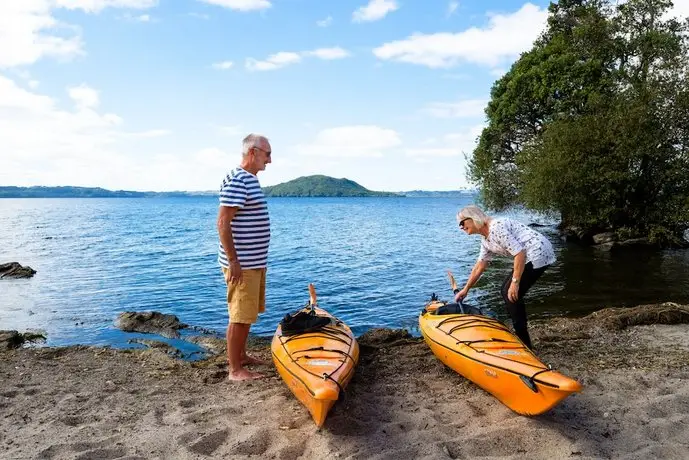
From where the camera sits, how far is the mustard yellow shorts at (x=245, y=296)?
18.4 feet

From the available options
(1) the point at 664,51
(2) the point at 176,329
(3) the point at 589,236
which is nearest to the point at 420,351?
(2) the point at 176,329

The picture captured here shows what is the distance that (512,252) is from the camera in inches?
231

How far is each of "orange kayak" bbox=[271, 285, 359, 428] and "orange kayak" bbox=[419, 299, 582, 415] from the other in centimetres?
109

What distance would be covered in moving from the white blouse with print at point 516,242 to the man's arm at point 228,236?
2.84 metres

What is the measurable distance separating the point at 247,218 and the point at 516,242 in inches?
118

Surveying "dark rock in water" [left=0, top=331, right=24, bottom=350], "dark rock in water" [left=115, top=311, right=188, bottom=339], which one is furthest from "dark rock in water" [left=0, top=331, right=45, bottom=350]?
"dark rock in water" [left=115, top=311, right=188, bottom=339]

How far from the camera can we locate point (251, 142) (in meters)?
5.62

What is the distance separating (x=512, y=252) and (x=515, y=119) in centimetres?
2517

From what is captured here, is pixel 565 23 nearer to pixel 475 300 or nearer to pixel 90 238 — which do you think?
pixel 475 300

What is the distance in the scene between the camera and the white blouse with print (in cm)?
582

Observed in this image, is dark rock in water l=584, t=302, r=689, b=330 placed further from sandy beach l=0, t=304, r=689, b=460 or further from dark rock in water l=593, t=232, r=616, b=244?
dark rock in water l=593, t=232, r=616, b=244

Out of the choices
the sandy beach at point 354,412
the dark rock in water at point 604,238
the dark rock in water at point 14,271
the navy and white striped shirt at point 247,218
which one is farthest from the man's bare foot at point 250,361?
the dark rock in water at point 604,238

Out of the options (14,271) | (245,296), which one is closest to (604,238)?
(245,296)

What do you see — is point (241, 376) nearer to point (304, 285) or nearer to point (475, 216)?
point (475, 216)
